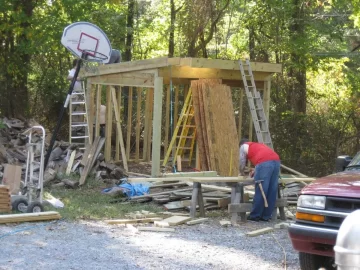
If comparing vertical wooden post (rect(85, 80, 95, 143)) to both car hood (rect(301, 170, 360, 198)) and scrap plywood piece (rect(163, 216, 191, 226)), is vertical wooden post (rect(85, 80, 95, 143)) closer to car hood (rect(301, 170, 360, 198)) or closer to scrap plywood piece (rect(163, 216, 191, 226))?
scrap plywood piece (rect(163, 216, 191, 226))

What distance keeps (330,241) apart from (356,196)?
565 millimetres

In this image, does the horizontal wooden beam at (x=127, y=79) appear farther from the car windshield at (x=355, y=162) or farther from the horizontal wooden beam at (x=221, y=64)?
the car windshield at (x=355, y=162)

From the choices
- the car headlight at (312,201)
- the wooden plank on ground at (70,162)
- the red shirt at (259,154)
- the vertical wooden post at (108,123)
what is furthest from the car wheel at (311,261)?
the vertical wooden post at (108,123)

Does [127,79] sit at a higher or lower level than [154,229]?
higher

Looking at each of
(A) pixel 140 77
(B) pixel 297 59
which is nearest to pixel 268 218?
(A) pixel 140 77

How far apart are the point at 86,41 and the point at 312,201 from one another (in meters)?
7.66

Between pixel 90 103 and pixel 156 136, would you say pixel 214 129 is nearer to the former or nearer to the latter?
pixel 156 136

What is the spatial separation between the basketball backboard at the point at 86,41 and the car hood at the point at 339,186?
7246 mm

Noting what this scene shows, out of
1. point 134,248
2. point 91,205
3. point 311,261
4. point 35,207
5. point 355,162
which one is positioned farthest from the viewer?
point 91,205

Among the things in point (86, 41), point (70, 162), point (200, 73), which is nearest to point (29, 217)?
point (86, 41)

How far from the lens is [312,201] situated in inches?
279

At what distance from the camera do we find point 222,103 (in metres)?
16.6

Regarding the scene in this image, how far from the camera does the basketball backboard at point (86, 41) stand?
13.1m

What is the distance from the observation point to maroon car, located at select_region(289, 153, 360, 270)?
22.3 feet
